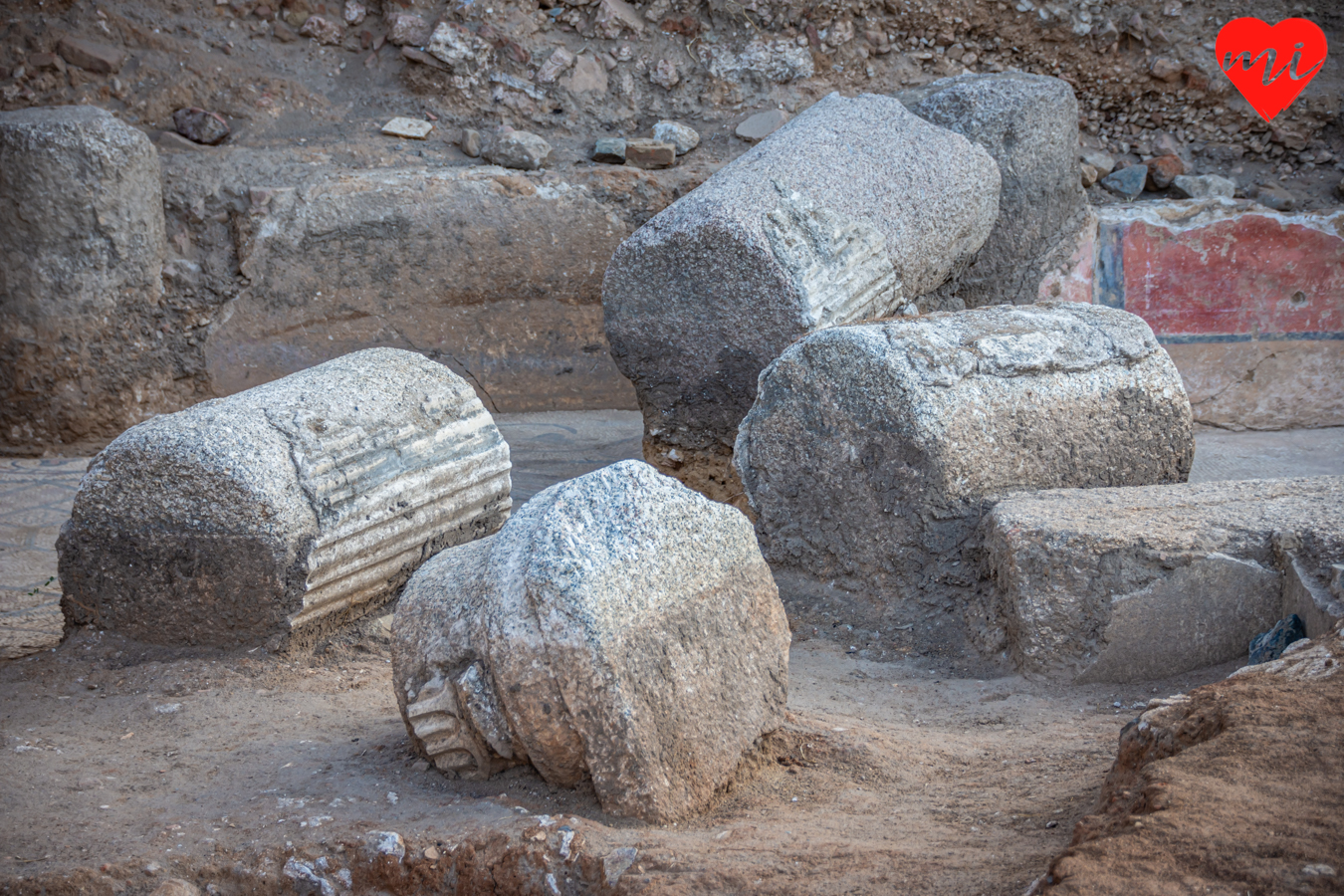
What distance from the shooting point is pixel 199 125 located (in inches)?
208

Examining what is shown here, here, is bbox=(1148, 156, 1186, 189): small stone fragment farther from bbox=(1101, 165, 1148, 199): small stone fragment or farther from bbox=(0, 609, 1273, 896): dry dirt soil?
bbox=(0, 609, 1273, 896): dry dirt soil

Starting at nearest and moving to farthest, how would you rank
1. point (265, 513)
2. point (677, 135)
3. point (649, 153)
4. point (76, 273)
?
point (265, 513), point (76, 273), point (649, 153), point (677, 135)

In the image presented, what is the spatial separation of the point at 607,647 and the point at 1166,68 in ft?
16.7

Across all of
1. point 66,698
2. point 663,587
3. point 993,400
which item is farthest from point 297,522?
point 993,400

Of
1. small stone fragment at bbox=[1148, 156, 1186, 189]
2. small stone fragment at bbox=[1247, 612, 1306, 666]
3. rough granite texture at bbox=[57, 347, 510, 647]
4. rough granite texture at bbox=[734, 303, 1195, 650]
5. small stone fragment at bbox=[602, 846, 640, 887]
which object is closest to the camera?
small stone fragment at bbox=[602, 846, 640, 887]

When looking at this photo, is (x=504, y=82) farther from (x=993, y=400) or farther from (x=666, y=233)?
(x=993, y=400)

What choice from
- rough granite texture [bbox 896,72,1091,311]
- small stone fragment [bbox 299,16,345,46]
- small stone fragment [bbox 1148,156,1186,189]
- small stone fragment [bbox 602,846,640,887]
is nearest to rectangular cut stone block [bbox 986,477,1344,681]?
small stone fragment [bbox 602,846,640,887]

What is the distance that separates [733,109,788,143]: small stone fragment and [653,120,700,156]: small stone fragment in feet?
0.80

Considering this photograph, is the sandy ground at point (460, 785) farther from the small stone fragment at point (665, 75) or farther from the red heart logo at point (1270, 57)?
the red heart logo at point (1270, 57)

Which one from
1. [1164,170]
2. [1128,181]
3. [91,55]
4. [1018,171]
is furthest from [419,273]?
[1164,170]

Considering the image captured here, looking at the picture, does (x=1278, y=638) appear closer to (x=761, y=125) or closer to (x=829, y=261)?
(x=829, y=261)

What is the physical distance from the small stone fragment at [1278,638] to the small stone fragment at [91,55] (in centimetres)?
538

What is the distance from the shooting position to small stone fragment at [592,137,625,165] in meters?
5.41

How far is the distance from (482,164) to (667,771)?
13.3 ft
